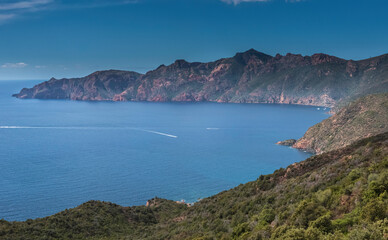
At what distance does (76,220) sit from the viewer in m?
36.0

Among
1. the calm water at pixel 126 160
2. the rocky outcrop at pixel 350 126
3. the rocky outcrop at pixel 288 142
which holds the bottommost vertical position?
the calm water at pixel 126 160

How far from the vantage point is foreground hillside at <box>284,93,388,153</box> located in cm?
8099

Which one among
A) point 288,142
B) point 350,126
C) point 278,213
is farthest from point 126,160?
point 278,213

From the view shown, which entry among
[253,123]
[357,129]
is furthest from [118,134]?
[357,129]

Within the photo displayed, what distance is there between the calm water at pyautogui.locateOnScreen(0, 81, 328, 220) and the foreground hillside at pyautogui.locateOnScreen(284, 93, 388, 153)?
652cm

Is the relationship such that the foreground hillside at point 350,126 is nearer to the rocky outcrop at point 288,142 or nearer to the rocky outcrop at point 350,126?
the rocky outcrop at point 350,126

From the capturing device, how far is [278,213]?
22.7 m

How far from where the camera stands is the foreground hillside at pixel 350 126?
8099cm

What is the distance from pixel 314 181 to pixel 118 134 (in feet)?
343

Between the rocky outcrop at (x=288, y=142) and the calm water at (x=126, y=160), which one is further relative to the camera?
the rocky outcrop at (x=288, y=142)

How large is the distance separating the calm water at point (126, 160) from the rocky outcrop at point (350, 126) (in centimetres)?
642

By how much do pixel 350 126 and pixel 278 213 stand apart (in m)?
74.7

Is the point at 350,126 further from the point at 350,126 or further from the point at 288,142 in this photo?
the point at 288,142

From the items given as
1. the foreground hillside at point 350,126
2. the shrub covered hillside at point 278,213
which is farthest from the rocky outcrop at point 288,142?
the shrub covered hillside at point 278,213
